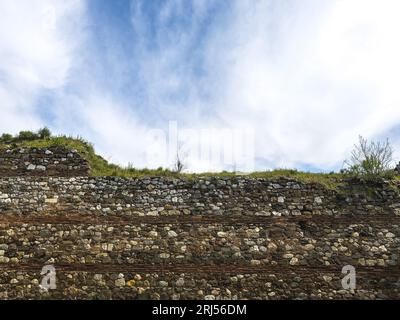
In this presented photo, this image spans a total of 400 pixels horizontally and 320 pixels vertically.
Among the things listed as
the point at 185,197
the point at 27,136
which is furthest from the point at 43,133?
the point at 185,197

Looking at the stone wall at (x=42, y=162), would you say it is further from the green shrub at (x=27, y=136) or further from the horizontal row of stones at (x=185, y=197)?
the green shrub at (x=27, y=136)

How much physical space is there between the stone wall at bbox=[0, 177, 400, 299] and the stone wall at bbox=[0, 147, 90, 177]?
0.83 ft

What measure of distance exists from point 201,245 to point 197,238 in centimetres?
23

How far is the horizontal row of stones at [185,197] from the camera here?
1305 centimetres

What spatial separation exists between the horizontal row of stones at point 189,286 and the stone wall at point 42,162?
9.84ft

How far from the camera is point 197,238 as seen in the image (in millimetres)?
12594

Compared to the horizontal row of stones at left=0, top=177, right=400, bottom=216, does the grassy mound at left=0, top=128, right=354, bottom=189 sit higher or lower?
higher

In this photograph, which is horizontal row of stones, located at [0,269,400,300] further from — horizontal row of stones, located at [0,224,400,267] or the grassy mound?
the grassy mound

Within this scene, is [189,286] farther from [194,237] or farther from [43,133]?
[43,133]

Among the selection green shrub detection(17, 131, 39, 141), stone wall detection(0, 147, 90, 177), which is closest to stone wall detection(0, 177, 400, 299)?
stone wall detection(0, 147, 90, 177)

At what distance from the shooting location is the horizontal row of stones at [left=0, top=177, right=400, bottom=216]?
13.1 m
